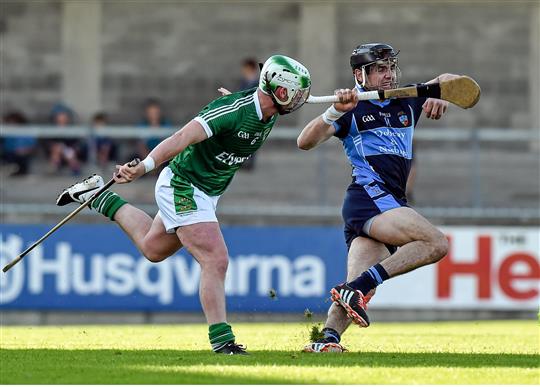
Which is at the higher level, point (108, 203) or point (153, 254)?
point (108, 203)

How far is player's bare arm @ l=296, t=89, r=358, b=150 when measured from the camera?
412 inches

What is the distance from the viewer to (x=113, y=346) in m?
11.8

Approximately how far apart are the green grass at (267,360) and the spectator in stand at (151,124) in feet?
18.7

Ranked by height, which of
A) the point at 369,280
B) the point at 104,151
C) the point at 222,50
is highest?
the point at 222,50

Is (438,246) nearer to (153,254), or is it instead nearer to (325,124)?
(325,124)

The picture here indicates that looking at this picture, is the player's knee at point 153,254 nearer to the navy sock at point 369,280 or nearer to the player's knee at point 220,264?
the player's knee at point 220,264

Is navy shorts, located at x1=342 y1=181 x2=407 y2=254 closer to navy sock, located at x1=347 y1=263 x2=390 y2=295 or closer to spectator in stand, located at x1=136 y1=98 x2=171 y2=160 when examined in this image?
navy sock, located at x1=347 y1=263 x2=390 y2=295

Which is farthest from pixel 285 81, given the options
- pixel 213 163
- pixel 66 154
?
pixel 66 154

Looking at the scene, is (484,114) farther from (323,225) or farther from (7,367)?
(7,367)

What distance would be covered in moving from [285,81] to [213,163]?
0.86m

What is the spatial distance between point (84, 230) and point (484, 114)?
1050 centimetres

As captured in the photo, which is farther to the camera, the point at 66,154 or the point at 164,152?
the point at 66,154

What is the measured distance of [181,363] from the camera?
969cm

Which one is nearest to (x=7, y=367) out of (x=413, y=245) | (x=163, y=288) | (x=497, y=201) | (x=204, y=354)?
(x=204, y=354)
